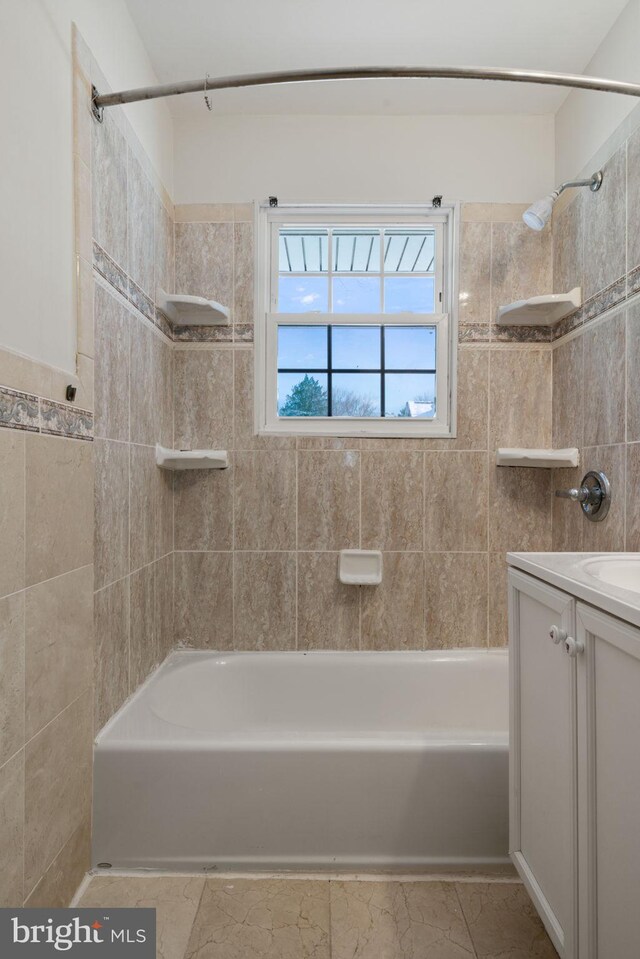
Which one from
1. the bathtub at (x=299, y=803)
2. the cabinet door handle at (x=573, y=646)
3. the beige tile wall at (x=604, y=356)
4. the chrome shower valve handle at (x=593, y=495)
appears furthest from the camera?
the chrome shower valve handle at (x=593, y=495)

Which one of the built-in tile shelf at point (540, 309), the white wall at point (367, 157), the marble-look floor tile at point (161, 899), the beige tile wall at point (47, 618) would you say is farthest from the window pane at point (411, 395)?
the marble-look floor tile at point (161, 899)

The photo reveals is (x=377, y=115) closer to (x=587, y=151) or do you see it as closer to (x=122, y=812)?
(x=587, y=151)

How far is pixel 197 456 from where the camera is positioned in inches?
87.8

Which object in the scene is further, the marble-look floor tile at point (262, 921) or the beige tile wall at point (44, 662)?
the marble-look floor tile at point (262, 921)

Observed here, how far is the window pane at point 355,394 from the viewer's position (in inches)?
96.8

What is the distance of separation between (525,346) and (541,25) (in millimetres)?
1087

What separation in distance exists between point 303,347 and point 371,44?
110 centimetres

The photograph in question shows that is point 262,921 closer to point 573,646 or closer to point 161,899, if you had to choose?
point 161,899

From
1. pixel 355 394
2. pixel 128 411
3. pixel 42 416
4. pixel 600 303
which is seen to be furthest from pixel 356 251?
pixel 42 416

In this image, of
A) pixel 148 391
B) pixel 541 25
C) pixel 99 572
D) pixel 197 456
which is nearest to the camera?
pixel 99 572

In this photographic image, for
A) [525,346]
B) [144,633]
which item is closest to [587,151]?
[525,346]

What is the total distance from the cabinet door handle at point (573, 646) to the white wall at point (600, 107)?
166 cm

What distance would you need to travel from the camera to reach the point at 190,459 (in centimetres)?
223

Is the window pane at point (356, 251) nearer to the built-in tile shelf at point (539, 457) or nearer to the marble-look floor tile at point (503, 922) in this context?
the built-in tile shelf at point (539, 457)
